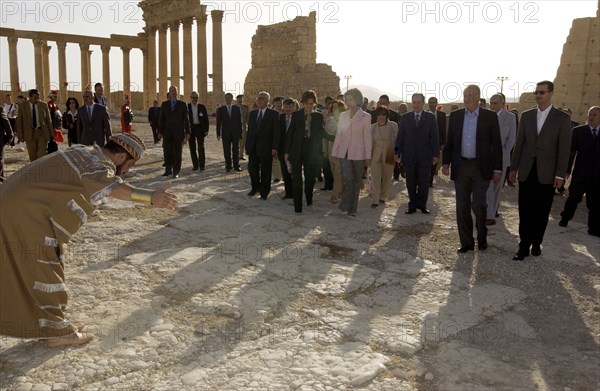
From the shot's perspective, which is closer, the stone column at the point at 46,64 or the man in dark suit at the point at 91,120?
the man in dark suit at the point at 91,120

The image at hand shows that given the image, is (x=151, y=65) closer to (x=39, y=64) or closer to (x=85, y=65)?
(x=85, y=65)

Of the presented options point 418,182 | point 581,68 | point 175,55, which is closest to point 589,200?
point 418,182

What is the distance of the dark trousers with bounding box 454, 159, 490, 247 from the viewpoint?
17.6 feet

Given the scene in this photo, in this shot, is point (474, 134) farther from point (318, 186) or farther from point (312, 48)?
point (312, 48)

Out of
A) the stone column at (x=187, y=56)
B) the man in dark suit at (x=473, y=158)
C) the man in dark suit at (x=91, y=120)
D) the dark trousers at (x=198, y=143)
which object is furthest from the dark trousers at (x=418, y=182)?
the stone column at (x=187, y=56)

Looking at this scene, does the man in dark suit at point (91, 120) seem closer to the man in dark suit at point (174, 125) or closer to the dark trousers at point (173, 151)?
the man in dark suit at point (174, 125)

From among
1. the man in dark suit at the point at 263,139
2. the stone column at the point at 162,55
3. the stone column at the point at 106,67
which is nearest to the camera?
the man in dark suit at the point at 263,139

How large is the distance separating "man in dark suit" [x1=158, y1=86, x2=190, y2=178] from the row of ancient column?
21309mm

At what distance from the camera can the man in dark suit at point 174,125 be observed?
33.1 feet

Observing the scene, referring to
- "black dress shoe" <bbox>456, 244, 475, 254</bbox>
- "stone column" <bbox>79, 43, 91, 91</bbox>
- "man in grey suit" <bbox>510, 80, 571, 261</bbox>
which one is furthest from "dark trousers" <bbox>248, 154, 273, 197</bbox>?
"stone column" <bbox>79, 43, 91, 91</bbox>

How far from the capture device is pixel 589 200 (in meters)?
7.25

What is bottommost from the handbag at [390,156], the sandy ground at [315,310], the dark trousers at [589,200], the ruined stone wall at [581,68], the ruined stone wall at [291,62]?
the sandy ground at [315,310]

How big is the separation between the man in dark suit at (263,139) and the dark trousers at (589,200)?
4323 mm

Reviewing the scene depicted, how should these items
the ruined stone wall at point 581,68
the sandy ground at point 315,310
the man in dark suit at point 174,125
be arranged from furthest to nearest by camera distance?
the ruined stone wall at point 581,68
the man in dark suit at point 174,125
the sandy ground at point 315,310
